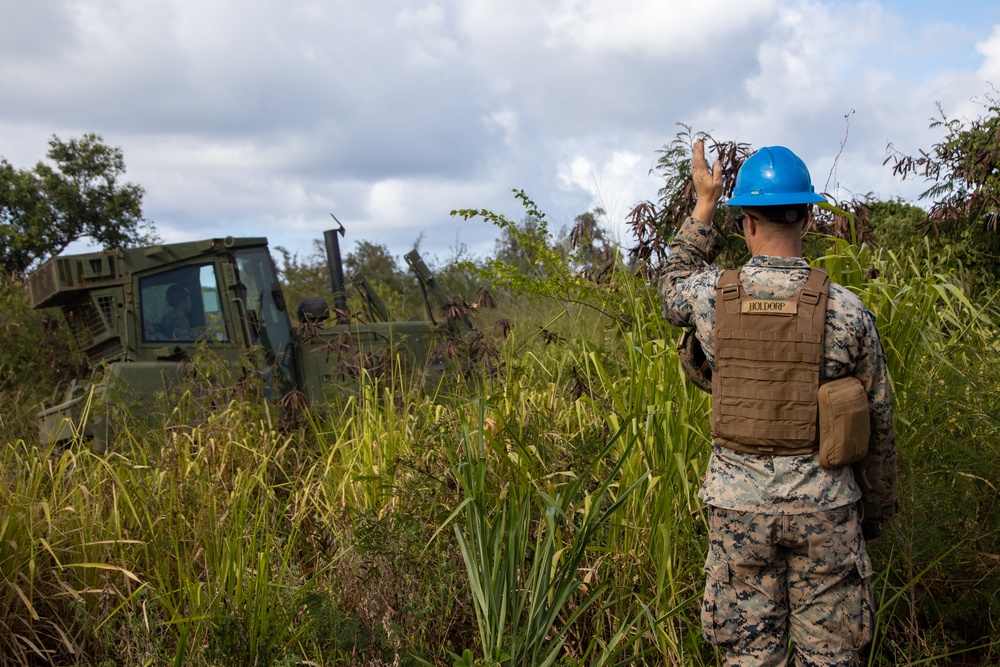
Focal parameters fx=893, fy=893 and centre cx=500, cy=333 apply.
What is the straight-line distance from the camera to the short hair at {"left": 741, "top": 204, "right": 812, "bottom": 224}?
2594 millimetres

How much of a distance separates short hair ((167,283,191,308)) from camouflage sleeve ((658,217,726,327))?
427 cm

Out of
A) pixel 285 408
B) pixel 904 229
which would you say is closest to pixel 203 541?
pixel 285 408

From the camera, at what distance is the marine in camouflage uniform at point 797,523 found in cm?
250

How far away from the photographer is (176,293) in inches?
241

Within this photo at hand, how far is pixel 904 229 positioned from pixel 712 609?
13.9 ft

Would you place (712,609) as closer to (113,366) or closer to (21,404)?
(113,366)

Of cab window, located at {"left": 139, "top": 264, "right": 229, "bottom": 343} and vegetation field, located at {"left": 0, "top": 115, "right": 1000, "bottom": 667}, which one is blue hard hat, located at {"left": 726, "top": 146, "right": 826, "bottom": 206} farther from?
cab window, located at {"left": 139, "top": 264, "right": 229, "bottom": 343}

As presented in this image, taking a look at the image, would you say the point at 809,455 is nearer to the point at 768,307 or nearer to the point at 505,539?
the point at 768,307

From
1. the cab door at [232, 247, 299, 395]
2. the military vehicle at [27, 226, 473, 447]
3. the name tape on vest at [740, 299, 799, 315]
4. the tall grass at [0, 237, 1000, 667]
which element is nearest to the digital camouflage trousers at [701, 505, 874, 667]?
the tall grass at [0, 237, 1000, 667]

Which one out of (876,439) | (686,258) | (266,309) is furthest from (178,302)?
(876,439)

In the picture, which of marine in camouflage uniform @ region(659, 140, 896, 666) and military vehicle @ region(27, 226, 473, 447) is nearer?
marine in camouflage uniform @ region(659, 140, 896, 666)

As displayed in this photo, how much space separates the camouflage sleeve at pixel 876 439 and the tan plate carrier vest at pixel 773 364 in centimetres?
15

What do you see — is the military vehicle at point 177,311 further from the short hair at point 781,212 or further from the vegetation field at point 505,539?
the short hair at point 781,212

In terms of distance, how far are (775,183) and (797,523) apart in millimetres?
966
